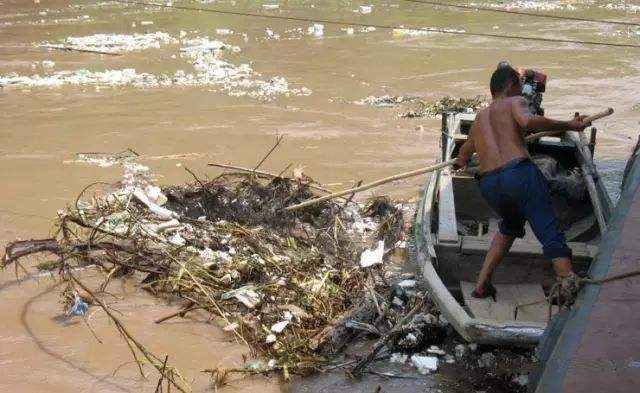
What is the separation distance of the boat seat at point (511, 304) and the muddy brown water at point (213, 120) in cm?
133

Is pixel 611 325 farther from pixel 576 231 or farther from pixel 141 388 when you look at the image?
pixel 576 231

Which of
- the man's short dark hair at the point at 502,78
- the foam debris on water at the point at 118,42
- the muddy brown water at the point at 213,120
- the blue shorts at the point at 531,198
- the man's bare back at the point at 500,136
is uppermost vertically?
the man's short dark hair at the point at 502,78

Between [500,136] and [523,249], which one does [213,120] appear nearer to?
[523,249]

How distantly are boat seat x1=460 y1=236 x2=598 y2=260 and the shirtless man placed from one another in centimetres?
28

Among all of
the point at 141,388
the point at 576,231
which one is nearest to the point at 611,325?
the point at 141,388

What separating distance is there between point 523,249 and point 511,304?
41 centimetres

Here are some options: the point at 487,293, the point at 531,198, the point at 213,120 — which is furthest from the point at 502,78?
the point at 213,120

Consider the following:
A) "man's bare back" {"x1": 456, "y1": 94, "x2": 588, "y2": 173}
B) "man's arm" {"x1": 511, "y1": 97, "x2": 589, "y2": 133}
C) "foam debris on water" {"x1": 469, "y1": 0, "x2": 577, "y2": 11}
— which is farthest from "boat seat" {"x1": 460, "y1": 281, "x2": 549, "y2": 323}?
"foam debris on water" {"x1": 469, "y1": 0, "x2": 577, "y2": 11}

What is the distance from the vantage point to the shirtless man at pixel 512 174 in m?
3.98

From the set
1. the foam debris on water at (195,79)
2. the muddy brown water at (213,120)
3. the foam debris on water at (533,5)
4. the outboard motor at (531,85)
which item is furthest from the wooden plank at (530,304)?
the foam debris on water at (533,5)

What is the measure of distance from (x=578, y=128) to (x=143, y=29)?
1528 cm

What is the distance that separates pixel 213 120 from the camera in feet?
32.8

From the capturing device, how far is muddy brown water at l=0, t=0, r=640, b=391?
4.55m

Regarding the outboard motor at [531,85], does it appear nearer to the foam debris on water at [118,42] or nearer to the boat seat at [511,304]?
the boat seat at [511,304]
